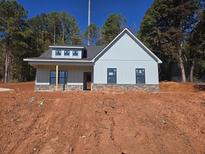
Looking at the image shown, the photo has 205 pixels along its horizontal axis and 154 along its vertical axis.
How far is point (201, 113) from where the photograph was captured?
1200 centimetres

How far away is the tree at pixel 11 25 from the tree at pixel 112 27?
51.2 feet

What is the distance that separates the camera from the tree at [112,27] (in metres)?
46.7

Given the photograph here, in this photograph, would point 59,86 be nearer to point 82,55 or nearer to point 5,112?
point 82,55

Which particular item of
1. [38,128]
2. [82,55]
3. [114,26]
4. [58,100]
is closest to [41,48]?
[114,26]

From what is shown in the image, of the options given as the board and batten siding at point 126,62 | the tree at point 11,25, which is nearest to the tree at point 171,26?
the board and batten siding at point 126,62

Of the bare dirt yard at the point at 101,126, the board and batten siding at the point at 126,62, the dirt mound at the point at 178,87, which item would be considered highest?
the board and batten siding at the point at 126,62

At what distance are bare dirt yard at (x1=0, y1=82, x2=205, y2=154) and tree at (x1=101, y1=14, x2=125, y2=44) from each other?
111 ft

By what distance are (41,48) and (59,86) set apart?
1026 inches

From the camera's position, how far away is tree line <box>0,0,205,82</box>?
34719mm

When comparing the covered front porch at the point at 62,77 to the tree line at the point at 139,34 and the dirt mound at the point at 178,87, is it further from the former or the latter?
the tree line at the point at 139,34

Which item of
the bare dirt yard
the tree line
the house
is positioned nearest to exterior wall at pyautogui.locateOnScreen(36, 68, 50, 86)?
the house

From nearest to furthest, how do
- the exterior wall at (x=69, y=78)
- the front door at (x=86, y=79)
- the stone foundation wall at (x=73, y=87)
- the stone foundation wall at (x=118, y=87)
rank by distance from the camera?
the stone foundation wall at (x=118, y=87) → the exterior wall at (x=69, y=78) → the stone foundation wall at (x=73, y=87) → the front door at (x=86, y=79)

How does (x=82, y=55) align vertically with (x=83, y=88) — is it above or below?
above

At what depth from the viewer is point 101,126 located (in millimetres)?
10070
